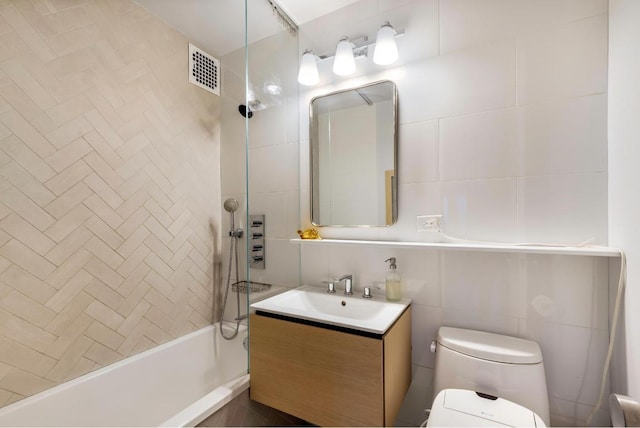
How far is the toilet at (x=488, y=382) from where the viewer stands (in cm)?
83

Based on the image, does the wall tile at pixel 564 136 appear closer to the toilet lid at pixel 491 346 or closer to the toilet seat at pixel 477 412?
the toilet lid at pixel 491 346

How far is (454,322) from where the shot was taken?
122 cm

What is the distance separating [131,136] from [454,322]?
1.95m

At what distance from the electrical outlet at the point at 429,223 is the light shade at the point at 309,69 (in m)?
0.98

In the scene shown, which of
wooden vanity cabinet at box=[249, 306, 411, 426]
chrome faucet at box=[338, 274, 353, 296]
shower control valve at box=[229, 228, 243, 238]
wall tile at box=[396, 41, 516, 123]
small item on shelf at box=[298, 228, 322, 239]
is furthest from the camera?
shower control valve at box=[229, 228, 243, 238]

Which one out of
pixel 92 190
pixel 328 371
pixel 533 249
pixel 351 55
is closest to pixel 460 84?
pixel 351 55

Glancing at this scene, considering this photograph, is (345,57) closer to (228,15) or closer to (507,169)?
(228,15)

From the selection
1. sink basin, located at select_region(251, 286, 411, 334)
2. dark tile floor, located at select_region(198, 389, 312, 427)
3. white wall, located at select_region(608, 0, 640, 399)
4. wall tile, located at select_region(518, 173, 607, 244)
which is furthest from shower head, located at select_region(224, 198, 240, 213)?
white wall, located at select_region(608, 0, 640, 399)

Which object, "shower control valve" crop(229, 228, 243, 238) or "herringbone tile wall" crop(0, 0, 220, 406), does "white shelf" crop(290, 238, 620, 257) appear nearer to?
"shower control valve" crop(229, 228, 243, 238)

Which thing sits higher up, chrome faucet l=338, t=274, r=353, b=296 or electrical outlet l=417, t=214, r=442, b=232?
electrical outlet l=417, t=214, r=442, b=232

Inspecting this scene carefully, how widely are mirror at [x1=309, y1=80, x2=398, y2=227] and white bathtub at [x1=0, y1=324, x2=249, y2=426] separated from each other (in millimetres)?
896

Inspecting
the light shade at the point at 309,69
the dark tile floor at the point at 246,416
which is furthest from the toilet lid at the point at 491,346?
the light shade at the point at 309,69

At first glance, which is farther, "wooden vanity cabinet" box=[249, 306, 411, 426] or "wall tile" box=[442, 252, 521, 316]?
"wall tile" box=[442, 252, 521, 316]

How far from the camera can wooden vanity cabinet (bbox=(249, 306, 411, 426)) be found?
0.92 metres
